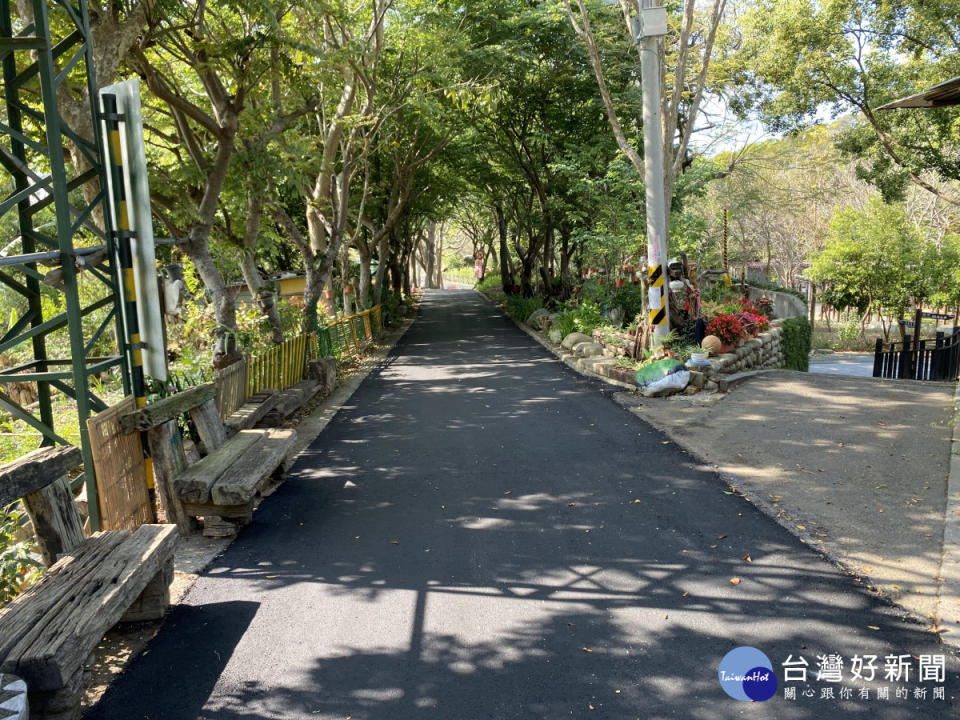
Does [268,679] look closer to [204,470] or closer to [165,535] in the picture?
[165,535]

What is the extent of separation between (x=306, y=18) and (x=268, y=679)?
11247 millimetres

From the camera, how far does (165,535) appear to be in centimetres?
449

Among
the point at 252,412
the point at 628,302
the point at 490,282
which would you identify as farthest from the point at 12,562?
the point at 490,282

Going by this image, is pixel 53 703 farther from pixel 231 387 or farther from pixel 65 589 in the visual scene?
pixel 231 387

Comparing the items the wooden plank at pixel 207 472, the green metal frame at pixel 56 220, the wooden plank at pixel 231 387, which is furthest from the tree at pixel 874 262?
the green metal frame at pixel 56 220

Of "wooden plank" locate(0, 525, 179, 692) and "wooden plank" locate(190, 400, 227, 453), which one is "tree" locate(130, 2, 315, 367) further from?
"wooden plank" locate(0, 525, 179, 692)

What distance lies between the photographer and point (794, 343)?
16391 mm

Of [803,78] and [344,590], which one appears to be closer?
[344,590]

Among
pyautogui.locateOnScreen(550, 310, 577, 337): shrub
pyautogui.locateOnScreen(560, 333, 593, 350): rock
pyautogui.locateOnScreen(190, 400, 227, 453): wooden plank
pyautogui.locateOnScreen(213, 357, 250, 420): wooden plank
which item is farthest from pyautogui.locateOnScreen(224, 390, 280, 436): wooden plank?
pyautogui.locateOnScreen(550, 310, 577, 337): shrub

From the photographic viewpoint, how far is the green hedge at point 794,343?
15818 millimetres

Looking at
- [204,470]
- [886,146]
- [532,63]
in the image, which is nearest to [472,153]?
[532,63]

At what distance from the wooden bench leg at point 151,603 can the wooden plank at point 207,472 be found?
1.27 m

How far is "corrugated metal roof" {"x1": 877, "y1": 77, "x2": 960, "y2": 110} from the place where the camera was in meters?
6.16

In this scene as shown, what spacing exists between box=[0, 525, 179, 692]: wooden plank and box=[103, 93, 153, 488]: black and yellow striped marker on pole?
150 cm
